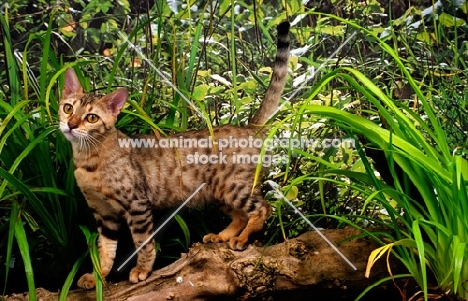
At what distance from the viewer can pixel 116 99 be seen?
169 centimetres

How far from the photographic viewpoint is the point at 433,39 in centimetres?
234

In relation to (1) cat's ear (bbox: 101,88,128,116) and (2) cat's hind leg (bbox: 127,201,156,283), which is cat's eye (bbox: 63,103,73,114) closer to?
(1) cat's ear (bbox: 101,88,128,116)

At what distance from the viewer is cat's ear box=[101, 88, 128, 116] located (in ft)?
5.51

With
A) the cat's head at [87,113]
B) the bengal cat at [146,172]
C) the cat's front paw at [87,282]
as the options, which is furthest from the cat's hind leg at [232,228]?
the cat's head at [87,113]

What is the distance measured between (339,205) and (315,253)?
0.55 metres

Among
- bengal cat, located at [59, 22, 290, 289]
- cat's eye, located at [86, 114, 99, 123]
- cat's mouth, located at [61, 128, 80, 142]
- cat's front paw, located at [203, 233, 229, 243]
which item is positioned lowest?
cat's front paw, located at [203, 233, 229, 243]

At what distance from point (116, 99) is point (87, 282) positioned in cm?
55

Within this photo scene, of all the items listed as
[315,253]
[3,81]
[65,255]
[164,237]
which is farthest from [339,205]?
[3,81]

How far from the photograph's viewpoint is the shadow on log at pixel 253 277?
1.68m

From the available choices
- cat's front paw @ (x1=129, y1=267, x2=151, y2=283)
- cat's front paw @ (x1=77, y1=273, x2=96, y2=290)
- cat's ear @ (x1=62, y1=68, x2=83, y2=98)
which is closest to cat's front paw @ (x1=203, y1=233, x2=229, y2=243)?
cat's front paw @ (x1=129, y1=267, x2=151, y2=283)

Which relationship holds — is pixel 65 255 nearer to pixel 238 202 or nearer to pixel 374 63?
pixel 238 202

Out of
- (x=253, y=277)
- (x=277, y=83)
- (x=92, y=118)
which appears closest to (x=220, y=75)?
(x=277, y=83)

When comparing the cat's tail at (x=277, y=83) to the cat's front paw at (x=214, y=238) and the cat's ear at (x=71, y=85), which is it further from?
the cat's ear at (x=71, y=85)

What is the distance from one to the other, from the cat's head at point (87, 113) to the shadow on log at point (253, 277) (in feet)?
1.44
